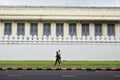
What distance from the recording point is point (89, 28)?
42375 mm

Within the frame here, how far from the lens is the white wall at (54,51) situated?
30250 millimetres

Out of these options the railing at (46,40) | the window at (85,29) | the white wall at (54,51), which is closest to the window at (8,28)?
the window at (85,29)

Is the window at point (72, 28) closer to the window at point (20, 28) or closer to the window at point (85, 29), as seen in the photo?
the window at point (85, 29)

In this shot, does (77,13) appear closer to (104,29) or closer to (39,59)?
(104,29)

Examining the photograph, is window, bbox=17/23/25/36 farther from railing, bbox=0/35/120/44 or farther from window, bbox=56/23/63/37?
railing, bbox=0/35/120/44

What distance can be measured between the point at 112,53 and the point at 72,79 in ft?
53.0

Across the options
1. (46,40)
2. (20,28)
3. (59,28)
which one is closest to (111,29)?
(59,28)

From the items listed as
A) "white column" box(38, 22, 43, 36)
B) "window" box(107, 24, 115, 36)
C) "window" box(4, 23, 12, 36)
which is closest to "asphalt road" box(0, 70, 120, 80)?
"white column" box(38, 22, 43, 36)

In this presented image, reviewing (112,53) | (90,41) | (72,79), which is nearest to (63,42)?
(90,41)

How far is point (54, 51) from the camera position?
30297 millimetres

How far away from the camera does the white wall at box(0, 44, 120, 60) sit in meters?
30.2

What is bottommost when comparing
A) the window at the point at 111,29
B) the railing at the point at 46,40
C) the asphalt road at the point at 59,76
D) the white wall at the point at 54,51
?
the asphalt road at the point at 59,76

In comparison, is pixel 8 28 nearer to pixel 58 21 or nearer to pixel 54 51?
pixel 58 21

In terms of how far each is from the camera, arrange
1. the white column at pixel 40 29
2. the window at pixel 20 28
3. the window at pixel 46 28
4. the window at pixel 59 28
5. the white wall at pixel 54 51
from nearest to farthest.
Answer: the white wall at pixel 54 51 → the white column at pixel 40 29 → the window at pixel 20 28 → the window at pixel 46 28 → the window at pixel 59 28
